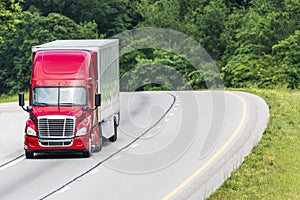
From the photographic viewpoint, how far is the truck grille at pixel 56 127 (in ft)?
82.5

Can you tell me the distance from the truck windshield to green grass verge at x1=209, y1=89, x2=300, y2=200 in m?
5.34

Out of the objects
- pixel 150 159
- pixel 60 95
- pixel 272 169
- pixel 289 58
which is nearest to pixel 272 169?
pixel 272 169

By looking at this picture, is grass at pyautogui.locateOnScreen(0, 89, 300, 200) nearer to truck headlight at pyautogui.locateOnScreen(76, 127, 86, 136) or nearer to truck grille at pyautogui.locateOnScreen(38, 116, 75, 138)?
truck headlight at pyautogui.locateOnScreen(76, 127, 86, 136)

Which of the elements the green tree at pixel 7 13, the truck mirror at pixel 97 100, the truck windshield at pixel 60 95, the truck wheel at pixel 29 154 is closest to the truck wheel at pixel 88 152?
the truck mirror at pixel 97 100

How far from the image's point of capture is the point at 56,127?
25.2m

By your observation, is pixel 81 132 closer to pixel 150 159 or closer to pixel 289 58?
pixel 150 159

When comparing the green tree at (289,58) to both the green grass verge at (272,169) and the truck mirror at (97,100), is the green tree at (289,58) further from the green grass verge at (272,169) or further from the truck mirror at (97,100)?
the truck mirror at (97,100)

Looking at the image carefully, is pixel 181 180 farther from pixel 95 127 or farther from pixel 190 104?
pixel 190 104

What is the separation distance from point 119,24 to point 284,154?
247 ft

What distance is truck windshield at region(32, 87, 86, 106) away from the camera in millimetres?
25703

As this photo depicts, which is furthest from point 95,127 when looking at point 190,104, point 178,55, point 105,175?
Result: point 178,55

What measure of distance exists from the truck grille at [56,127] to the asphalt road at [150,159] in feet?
2.53

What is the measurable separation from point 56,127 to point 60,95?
1091mm

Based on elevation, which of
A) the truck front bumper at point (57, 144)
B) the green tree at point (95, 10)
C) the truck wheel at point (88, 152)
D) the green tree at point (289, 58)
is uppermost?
the truck front bumper at point (57, 144)
